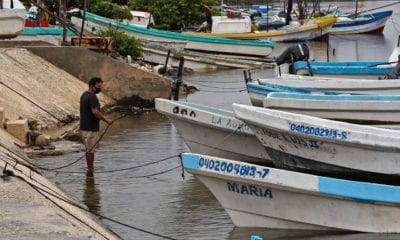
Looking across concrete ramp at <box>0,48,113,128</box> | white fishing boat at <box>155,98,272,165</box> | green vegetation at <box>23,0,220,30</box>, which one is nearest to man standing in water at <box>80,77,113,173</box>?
white fishing boat at <box>155,98,272,165</box>

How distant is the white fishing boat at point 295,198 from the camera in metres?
11.7

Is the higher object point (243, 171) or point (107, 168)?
point (243, 171)

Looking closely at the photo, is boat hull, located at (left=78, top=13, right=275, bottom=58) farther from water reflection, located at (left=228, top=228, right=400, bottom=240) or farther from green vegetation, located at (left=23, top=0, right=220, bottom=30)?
water reflection, located at (left=228, top=228, right=400, bottom=240)

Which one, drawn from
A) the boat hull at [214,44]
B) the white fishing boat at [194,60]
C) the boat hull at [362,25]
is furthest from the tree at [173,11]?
the boat hull at [362,25]

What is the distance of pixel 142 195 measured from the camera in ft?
47.9

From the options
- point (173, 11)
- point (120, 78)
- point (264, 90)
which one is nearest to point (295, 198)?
point (264, 90)

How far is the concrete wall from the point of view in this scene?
24.0m

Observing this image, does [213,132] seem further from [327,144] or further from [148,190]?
[327,144]

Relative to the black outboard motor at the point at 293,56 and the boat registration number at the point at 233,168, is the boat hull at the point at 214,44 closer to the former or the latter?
the black outboard motor at the point at 293,56

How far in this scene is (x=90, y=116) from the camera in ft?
50.3

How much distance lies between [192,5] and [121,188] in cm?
3479

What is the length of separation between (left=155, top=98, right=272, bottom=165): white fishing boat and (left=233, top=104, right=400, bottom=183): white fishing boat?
159 cm

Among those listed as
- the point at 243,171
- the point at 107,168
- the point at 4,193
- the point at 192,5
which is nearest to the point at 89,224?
the point at 4,193

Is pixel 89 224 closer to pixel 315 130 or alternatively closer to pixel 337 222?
pixel 337 222
